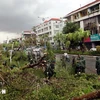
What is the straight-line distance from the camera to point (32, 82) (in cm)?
537

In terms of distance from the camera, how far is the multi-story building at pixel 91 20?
31.3 metres

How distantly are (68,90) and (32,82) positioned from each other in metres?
1.00

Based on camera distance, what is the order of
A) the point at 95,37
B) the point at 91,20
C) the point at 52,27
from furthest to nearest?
the point at 52,27 < the point at 91,20 < the point at 95,37

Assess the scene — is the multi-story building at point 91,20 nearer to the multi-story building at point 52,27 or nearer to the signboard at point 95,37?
the signboard at point 95,37

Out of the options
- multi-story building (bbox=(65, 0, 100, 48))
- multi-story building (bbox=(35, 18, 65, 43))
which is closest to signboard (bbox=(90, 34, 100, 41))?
multi-story building (bbox=(65, 0, 100, 48))

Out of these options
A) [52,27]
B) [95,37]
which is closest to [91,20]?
[95,37]

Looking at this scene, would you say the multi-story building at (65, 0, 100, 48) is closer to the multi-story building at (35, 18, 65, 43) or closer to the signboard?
the signboard

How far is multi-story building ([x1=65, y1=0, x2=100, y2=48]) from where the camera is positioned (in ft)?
103

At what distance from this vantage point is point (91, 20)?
109 feet

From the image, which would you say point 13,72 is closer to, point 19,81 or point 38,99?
point 19,81

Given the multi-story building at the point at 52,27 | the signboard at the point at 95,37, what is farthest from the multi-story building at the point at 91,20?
the multi-story building at the point at 52,27

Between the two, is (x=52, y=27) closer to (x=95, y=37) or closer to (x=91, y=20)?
(x=91, y=20)

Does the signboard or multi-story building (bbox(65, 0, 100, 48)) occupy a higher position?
multi-story building (bbox(65, 0, 100, 48))

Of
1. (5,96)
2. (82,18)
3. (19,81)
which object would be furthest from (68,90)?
(82,18)
